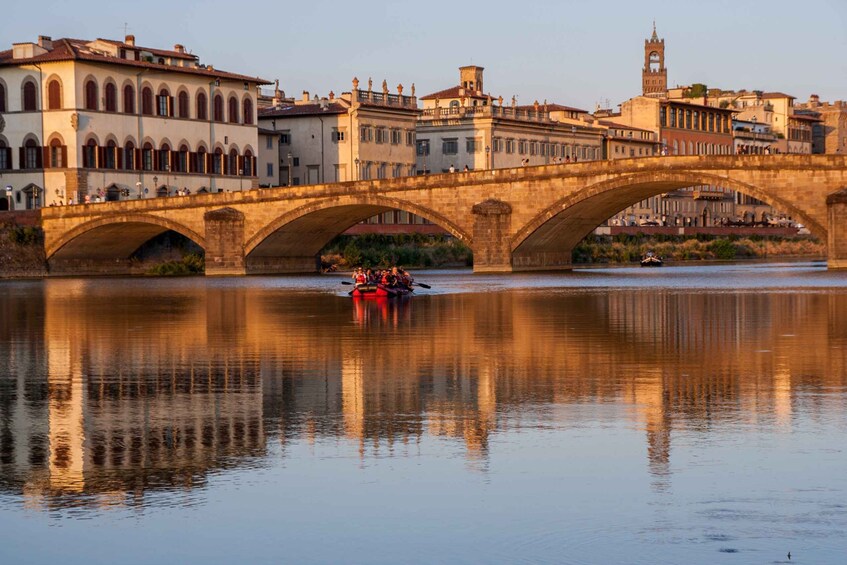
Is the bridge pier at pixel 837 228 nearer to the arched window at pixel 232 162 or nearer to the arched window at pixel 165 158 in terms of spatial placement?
the arched window at pixel 165 158

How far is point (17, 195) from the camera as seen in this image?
Answer: 311 ft

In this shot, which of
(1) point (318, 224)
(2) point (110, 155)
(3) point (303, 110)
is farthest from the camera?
(3) point (303, 110)

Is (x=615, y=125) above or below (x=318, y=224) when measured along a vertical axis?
above

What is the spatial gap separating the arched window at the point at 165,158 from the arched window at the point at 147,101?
2434 mm

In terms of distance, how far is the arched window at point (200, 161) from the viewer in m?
102

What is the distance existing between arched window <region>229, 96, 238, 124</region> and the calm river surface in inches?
2890

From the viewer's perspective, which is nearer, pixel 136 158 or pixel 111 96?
pixel 111 96

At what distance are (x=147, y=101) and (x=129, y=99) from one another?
5.97 feet

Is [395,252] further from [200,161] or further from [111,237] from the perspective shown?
[111,237]

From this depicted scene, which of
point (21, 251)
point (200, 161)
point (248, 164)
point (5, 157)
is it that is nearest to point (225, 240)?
point (21, 251)

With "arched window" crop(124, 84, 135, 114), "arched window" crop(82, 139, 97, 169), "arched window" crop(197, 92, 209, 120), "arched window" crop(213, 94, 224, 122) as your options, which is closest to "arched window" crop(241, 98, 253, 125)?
"arched window" crop(213, 94, 224, 122)

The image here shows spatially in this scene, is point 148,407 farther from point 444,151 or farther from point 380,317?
point 444,151

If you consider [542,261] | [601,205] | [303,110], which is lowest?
[542,261]

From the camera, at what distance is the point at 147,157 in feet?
322
